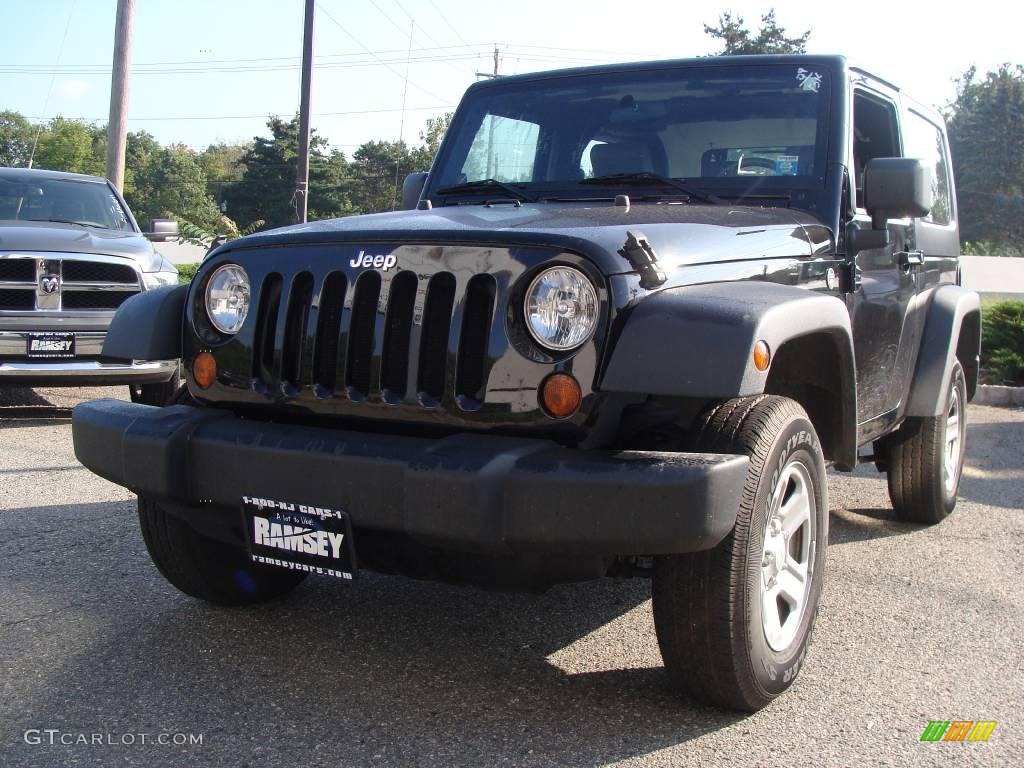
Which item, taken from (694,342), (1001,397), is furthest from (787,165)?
(1001,397)

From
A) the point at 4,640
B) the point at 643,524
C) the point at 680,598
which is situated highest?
the point at 643,524

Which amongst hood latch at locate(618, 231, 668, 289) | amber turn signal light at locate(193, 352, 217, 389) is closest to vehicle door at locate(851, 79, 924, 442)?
hood latch at locate(618, 231, 668, 289)

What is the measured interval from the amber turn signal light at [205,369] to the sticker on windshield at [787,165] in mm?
2082

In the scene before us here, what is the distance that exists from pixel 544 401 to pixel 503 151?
2.01 metres

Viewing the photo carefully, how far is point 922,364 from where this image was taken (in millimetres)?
4730

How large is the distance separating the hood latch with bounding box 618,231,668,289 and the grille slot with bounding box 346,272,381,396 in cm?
68

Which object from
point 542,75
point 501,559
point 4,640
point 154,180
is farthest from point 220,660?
point 154,180

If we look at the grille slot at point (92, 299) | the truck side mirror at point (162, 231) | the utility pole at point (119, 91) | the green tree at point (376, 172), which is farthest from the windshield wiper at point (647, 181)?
the green tree at point (376, 172)

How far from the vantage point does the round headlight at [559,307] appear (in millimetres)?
2691

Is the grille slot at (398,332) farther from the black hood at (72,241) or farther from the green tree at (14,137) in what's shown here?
the green tree at (14,137)

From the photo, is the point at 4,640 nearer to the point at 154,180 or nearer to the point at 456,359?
the point at 456,359

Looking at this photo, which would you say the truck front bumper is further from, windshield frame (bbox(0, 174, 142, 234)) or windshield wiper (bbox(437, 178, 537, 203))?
windshield wiper (bbox(437, 178, 537, 203))

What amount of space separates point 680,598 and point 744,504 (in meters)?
0.29

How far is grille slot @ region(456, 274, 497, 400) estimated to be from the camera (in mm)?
2762
